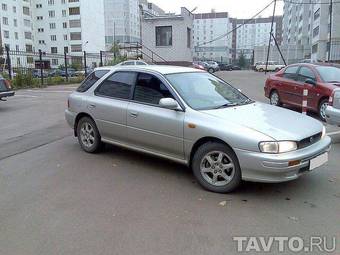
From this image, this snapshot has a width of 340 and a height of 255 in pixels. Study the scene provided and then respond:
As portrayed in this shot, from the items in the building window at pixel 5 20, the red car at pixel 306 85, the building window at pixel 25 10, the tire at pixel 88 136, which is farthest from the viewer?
the building window at pixel 25 10

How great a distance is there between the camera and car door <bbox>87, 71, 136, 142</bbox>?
19.8 feet

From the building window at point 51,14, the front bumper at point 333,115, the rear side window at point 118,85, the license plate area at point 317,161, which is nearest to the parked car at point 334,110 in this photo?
the front bumper at point 333,115

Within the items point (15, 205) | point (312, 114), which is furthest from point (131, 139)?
point (312, 114)

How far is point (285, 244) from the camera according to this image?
3566 mm

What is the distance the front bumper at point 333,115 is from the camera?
719 centimetres

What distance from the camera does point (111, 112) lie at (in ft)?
20.2

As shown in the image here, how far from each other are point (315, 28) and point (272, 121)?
246 feet

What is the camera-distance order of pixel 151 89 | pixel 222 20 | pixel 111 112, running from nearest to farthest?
pixel 151 89, pixel 111 112, pixel 222 20

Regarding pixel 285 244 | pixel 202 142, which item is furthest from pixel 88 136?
pixel 285 244

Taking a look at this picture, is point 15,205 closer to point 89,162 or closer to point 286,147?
point 89,162

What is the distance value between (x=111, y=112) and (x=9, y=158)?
79.1 inches

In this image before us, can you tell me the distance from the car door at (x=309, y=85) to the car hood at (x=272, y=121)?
535 cm

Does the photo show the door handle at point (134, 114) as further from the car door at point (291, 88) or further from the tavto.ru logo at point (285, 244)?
the car door at point (291, 88)

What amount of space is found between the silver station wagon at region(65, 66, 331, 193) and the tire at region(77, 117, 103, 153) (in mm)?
18
